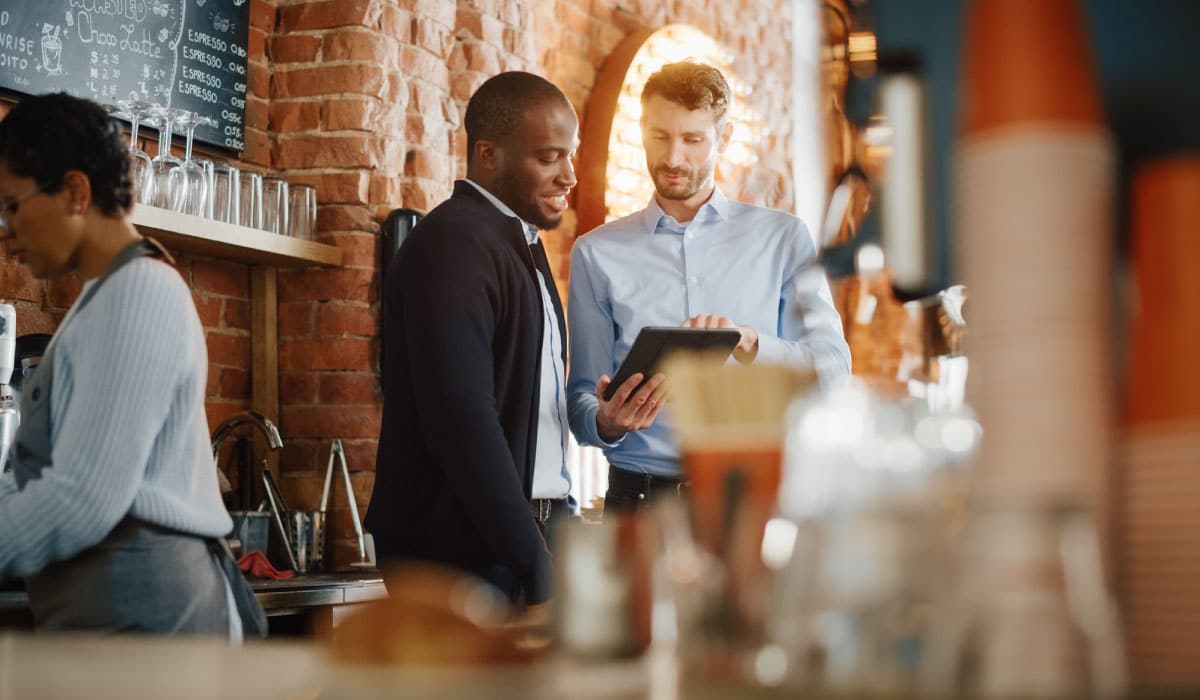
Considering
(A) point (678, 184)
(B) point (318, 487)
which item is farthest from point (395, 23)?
(B) point (318, 487)

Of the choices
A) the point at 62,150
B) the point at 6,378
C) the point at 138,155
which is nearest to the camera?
the point at 62,150

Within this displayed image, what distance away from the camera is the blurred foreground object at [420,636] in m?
0.71

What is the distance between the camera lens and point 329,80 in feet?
10.6

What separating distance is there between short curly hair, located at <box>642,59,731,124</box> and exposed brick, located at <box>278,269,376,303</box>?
0.89m

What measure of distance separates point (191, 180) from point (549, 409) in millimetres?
988

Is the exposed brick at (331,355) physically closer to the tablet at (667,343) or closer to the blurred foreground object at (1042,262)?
the tablet at (667,343)

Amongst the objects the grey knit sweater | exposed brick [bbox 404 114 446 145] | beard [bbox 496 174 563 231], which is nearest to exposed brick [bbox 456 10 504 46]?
exposed brick [bbox 404 114 446 145]

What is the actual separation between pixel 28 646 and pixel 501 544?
102 centimetres

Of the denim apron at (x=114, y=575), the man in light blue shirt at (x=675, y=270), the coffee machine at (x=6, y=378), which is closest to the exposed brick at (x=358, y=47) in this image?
the man in light blue shirt at (x=675, y=270)

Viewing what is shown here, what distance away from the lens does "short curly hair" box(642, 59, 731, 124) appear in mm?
2746

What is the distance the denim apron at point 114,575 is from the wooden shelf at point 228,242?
967mm

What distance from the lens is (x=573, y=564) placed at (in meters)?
0.78

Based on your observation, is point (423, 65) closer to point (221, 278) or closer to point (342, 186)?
point (342, 186)

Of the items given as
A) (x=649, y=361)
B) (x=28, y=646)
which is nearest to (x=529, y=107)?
(x=649, y=361)
